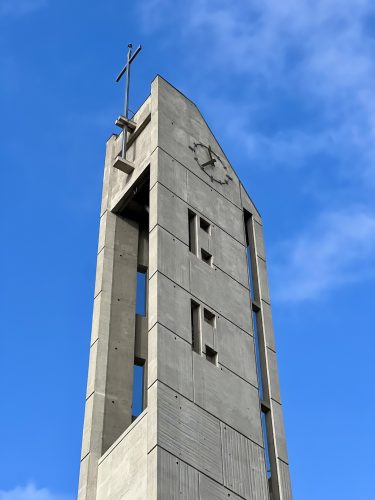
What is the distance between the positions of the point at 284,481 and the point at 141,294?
10.1 meters

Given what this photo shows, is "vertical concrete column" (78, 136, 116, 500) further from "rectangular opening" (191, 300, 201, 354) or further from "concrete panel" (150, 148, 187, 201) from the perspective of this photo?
"concrete panel" (150, 148, 187, 201)

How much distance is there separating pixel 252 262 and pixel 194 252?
5096mm

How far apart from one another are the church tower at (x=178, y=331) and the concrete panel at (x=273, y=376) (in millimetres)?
77

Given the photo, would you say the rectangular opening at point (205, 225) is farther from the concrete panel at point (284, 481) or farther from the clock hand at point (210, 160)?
the concrete panel at point (284, 481)

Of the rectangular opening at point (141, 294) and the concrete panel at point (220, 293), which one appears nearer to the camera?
the concrete panel at point (220, 293)

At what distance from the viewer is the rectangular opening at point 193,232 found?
38.8 m

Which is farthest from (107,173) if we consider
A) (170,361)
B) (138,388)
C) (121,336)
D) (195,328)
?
(170,361)

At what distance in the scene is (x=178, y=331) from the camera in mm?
34406

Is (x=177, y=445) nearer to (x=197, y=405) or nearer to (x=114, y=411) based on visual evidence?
(x=197, y=405)

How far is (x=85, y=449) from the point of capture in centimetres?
3453

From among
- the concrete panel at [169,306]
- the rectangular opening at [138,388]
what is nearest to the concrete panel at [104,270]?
the rectangular opening at [138,388]

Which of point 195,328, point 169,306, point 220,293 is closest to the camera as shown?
point 169,306

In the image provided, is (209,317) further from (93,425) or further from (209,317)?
(93,425)

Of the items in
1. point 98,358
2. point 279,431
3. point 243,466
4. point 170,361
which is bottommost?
point 243,466
